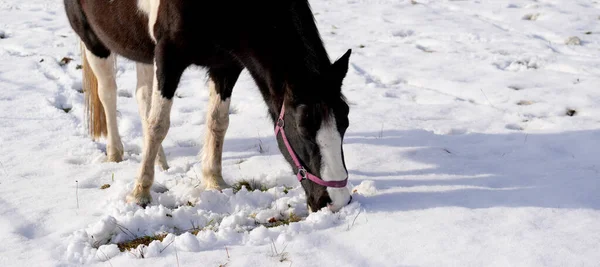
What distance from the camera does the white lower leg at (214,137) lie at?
3.88 m

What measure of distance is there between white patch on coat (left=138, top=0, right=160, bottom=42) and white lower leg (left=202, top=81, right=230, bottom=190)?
0.70 metres

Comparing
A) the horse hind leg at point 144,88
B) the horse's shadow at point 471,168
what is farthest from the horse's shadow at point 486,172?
the horse hind leg at point 144,88

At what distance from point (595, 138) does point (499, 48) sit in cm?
286

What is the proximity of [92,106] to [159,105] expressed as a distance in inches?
68.7

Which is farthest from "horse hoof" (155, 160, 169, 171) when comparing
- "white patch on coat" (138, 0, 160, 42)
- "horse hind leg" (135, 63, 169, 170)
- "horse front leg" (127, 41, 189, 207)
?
"white patch on coat" (138, 0, 160, 42)

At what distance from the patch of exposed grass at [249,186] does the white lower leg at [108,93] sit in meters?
1.24

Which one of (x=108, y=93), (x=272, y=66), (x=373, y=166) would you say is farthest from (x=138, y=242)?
(x=108, y=93)

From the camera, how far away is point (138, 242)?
2969 mm

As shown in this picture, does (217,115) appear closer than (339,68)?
No

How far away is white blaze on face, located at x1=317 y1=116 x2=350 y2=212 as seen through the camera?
298 cm

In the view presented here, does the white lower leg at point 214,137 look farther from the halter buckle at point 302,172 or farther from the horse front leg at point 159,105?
the halter buckle at point 302,172

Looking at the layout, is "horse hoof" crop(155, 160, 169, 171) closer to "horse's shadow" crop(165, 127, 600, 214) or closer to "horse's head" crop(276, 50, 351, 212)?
"horse's shadow" crop(165, 127, 600, 214)

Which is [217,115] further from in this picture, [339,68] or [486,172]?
[486,172]

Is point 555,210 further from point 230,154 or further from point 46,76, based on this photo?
point 46,76
